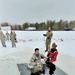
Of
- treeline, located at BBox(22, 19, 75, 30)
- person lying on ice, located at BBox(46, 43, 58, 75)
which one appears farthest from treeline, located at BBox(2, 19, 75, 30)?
person lying on ice, located at BBox(46, 43, 58, 75)

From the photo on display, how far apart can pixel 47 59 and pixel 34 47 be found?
189 mm

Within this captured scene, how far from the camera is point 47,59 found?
262cm

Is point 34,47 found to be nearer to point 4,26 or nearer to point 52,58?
point 52,58

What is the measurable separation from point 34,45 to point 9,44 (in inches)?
10.3

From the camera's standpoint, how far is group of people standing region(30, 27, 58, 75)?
254cm

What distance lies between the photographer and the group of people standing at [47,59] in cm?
254

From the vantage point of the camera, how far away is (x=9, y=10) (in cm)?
259

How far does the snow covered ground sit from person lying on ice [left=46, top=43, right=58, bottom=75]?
64 millimetres

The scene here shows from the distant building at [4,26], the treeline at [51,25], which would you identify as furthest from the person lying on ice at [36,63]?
the distant building at [4,26]

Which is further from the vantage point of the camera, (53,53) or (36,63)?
(53,53)

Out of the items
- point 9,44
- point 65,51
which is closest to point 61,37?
point 65,51

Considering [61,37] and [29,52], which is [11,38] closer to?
[29,52]

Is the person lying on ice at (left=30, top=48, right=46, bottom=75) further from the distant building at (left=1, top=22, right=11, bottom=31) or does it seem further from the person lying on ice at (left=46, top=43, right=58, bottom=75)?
the distant building at (left=1, top=22, right=11, bottom=31)

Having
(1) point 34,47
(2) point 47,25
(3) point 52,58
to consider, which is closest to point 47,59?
(3) point 52,58
